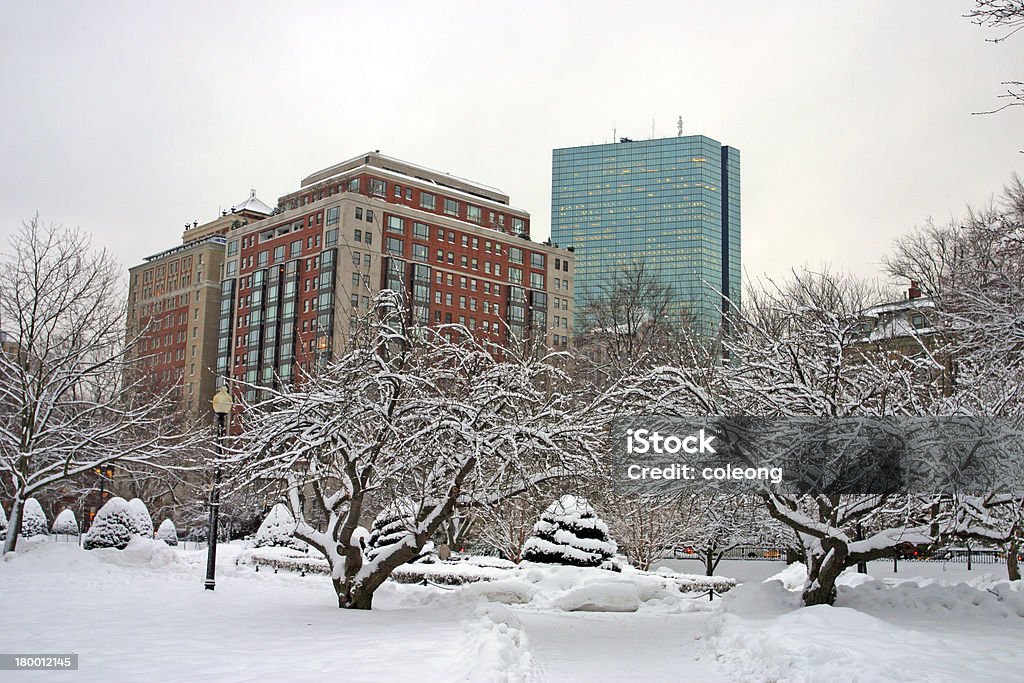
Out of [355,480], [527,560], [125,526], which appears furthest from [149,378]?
[355,480]

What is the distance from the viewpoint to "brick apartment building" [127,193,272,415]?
106188 millimetres

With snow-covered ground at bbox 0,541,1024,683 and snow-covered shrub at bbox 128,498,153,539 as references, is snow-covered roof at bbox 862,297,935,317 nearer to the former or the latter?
snow-covered ground at bbox 0,541,1024,683

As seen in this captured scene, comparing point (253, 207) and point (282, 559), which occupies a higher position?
point (253, 207)

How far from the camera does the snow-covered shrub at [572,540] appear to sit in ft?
88.4

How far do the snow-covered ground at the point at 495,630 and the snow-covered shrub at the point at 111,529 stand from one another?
14.4ft

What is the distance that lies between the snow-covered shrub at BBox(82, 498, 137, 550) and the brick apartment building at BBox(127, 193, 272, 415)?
75990mm

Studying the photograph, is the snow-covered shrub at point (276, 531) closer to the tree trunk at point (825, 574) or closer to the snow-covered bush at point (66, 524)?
the snow-covered bush at point (66, 524)

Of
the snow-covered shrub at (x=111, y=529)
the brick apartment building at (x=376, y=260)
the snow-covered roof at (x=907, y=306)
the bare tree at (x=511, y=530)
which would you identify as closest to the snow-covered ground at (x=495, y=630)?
the snow-covered shrub at (x=111, y=529)

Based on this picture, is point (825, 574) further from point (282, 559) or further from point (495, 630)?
point (282, 559)

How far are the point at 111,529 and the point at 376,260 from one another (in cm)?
6397

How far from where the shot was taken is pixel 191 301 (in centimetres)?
11025

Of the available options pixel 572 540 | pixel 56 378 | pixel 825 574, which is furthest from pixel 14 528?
pixel 825 574

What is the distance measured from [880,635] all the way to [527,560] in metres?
15.7

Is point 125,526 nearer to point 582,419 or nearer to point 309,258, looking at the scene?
point 582,419
